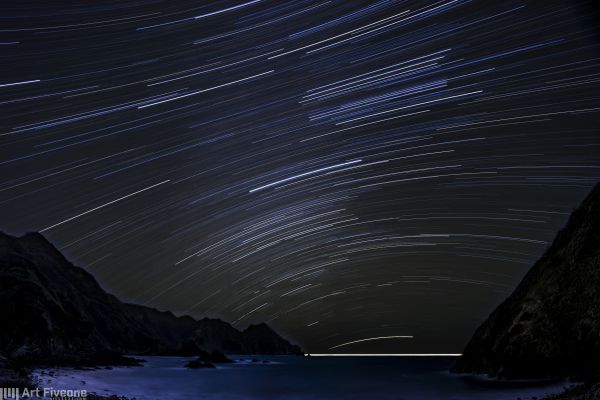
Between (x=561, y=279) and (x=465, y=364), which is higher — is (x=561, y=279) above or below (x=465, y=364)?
above

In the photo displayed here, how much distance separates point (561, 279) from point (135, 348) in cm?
15510

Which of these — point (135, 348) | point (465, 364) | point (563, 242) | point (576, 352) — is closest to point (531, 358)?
point (576, 352)

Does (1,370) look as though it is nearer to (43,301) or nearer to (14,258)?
(43,301)

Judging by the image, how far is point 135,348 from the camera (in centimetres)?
17075

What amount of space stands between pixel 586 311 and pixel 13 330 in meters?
60.5

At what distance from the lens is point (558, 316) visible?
37.3m

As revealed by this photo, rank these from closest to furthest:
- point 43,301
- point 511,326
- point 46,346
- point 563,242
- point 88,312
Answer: point 511,326
point 563,242
point 46,346
point 43,301
point 88,312

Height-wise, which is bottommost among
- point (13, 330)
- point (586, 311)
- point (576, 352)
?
point (576, 352)

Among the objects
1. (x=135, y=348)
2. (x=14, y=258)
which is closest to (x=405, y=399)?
(x=14, y=258)

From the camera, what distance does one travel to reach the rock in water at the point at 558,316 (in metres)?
33.9

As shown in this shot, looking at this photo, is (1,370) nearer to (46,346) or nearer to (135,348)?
(46,346)

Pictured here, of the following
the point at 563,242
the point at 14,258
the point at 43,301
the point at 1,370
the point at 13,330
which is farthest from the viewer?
the point at 14,258

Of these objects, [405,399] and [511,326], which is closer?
[405,399]

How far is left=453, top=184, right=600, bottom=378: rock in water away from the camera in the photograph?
111ft
